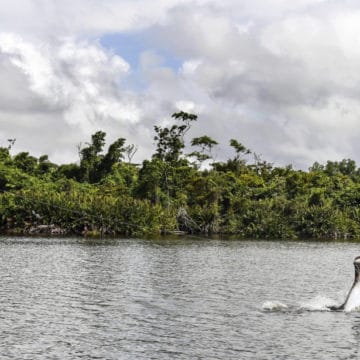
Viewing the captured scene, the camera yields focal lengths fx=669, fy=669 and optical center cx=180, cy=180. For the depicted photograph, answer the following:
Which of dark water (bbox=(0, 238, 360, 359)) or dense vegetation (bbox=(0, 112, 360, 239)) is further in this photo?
dense vegetation (bbox=(0, 112, 360, 239))

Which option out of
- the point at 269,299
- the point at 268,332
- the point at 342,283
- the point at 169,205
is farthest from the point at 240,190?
the point at 268,332

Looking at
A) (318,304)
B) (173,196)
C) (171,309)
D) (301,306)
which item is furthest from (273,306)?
(173,196)

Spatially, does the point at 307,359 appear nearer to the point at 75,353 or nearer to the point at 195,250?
the point at 75,353

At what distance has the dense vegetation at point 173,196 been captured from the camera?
9081cm

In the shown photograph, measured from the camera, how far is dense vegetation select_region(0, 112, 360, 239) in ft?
298

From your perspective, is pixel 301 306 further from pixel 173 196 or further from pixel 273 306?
pixel 173 196

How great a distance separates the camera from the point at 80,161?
12606cm

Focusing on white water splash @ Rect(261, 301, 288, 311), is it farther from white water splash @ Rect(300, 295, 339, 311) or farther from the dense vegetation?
the dense vegetation

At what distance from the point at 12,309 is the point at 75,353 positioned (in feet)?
26.1

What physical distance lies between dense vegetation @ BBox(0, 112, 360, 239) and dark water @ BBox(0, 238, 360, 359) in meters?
37.0

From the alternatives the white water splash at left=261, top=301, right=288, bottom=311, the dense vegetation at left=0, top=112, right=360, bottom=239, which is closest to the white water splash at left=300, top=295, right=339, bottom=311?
the white water splash at left=261, top=301, right=288, bottom=311

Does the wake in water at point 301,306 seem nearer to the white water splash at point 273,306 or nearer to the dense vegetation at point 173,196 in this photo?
the white water splash at point 273,306

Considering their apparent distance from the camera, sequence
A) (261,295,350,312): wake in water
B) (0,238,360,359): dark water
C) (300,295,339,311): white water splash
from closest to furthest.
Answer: (0,238,360,359): dark water < (261,295,350,312): wake in water < (300,295,339,311): white water splash

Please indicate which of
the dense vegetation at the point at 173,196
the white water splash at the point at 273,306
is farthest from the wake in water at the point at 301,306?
the dense vegetation at the point at 173,196
